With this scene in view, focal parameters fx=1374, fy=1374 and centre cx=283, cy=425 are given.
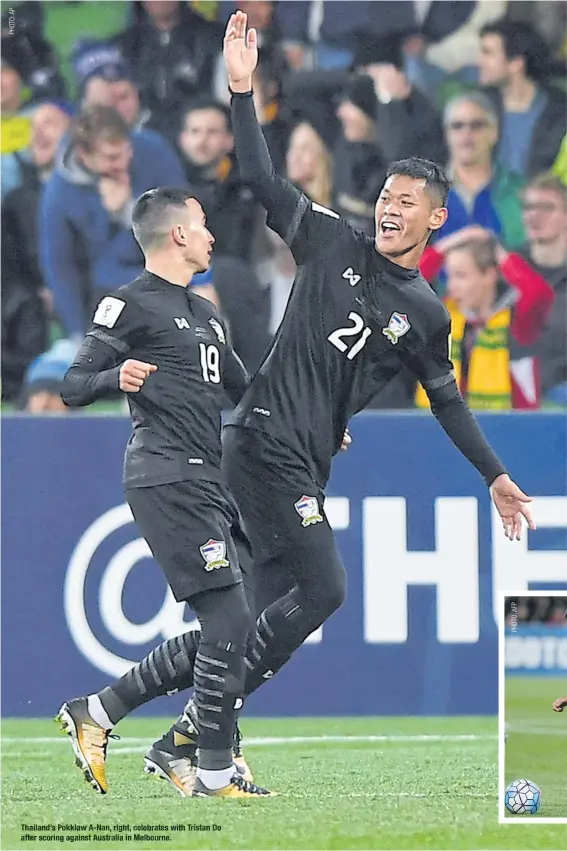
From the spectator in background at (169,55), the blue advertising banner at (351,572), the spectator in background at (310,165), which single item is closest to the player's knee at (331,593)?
the blue advertising banner at (351,572)

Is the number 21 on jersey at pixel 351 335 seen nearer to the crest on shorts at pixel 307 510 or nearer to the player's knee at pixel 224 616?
the crest on shorts at pixel 307 510

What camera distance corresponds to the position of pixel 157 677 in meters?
4.05

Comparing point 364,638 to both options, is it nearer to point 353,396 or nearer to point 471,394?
point 471,394

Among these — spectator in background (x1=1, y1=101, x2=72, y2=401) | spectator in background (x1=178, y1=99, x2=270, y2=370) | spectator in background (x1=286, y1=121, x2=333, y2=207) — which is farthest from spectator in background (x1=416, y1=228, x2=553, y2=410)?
spectator in background (x1=1, y1=101, x2=72, y2=401)

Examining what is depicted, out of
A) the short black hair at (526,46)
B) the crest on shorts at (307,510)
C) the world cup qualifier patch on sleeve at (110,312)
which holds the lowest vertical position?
the crest on shorts at (307,510)

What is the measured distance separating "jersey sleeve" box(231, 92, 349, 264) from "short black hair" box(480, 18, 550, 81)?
2.73 metres

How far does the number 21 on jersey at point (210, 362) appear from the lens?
12.8 feet

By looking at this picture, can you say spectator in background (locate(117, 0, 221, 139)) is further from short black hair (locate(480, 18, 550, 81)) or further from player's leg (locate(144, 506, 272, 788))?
player's leg (locate(144, 506, 272, 788))

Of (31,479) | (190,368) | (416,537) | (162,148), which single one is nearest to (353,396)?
(190,368)

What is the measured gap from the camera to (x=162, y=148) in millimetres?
6320

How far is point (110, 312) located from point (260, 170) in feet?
1.90

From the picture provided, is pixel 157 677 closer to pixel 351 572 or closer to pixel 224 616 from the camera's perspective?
pixel 224 616

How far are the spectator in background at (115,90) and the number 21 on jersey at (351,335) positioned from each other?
97.9 inches

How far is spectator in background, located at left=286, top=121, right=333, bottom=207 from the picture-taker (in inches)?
246
